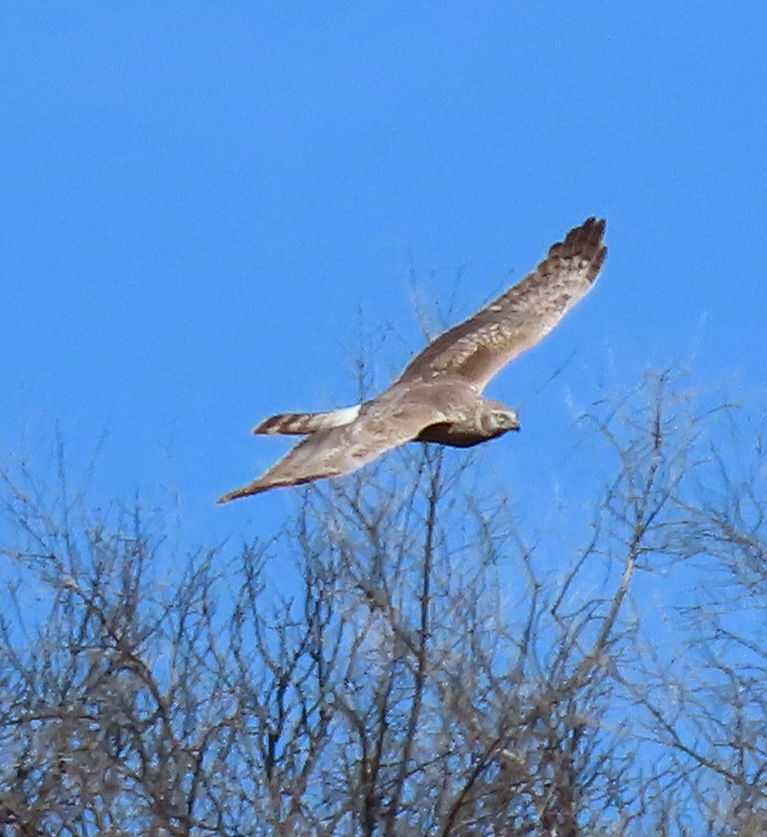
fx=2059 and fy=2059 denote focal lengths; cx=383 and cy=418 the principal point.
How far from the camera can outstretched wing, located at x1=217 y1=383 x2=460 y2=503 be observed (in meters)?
8.30

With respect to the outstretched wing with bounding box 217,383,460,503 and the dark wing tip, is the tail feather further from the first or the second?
the dark wing tip

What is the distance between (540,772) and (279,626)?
368 centimetres

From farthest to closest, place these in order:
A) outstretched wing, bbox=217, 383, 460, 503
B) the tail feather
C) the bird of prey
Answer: the tail feather
the bird of prey
outstretched wing, bbox=217, 383, 460, 503

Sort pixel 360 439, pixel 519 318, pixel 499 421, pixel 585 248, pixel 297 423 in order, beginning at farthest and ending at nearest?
pixel 585 248
pixel 519 318
pixel 499 421
pixel 297 423
pixel 360 439

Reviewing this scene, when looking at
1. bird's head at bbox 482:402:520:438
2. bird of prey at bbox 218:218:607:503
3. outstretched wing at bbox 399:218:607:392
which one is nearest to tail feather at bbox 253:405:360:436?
bird of prey at bbox 218:218:607:503

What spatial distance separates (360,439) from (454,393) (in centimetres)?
126

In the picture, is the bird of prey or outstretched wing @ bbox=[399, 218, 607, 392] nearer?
the bird of prey

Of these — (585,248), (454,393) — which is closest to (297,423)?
(454,393)

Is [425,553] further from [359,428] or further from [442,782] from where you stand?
[359,428]

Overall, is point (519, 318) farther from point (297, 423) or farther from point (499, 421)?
point (297, 423)

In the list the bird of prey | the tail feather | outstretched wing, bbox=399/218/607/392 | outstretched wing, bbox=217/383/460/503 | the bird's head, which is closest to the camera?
outstretched wing, bbox=217/383/460/503

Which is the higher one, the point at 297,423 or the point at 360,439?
the point at 297,423

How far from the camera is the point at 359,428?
29.7 feet

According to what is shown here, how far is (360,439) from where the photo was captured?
29.2 feet
